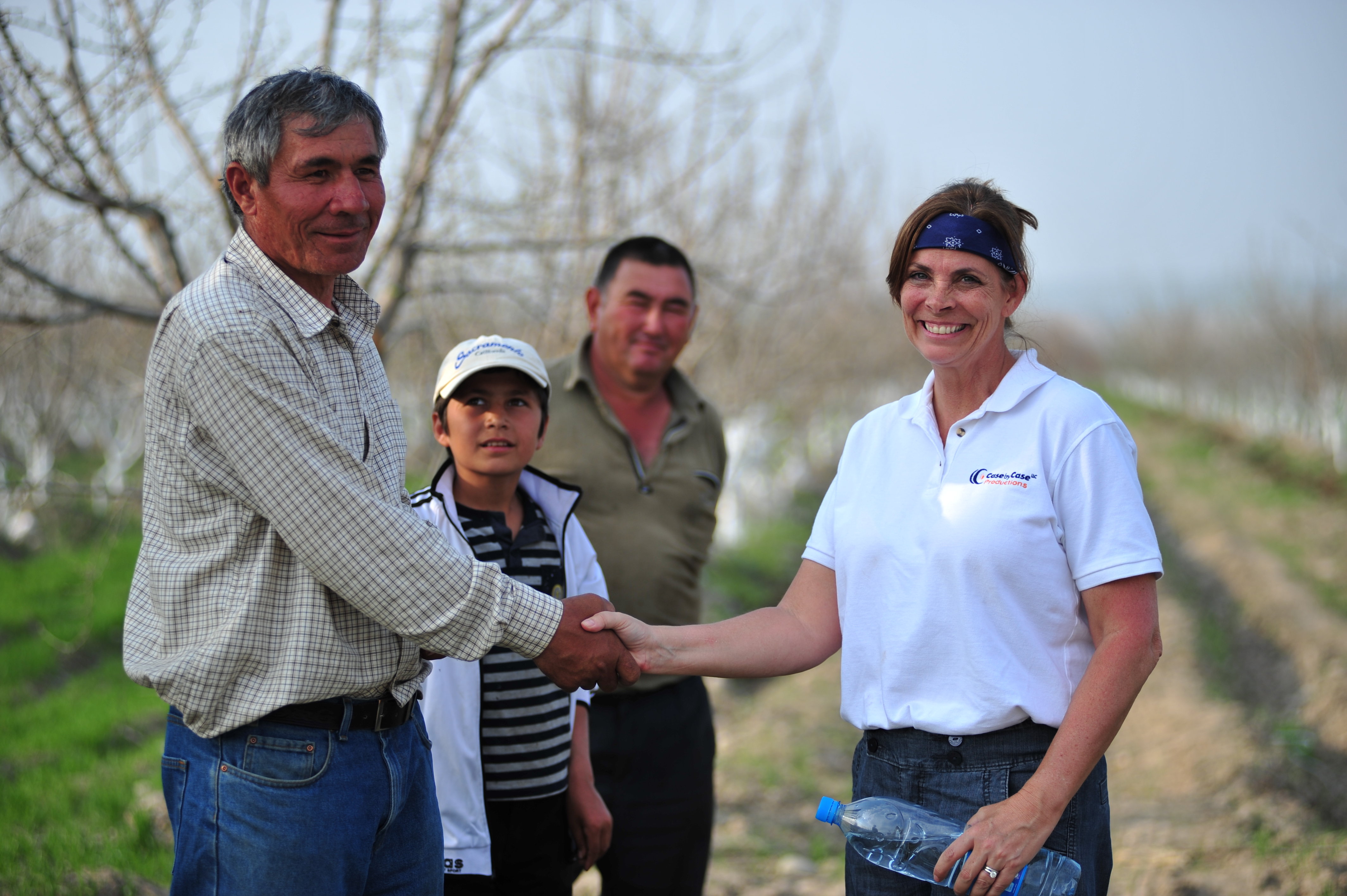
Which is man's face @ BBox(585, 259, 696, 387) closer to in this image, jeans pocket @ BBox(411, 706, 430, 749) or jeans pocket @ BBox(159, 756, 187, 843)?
jeans pocket @ BBox(411, 706, 430, 749)

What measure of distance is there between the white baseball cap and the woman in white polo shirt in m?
0.70

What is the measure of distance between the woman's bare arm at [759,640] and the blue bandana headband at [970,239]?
0.76 meters

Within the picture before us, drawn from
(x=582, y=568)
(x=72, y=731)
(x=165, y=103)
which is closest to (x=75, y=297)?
(x=165, y=103)

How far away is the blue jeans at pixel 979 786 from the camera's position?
6.30 ft

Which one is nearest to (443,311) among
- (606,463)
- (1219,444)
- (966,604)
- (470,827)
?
(606,463)

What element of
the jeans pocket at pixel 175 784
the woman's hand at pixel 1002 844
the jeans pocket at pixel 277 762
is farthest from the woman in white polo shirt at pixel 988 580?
the jeans pocket at pixel 175 784

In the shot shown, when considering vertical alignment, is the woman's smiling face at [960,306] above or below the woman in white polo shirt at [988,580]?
above

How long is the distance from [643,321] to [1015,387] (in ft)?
4.97

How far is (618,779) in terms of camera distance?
9.79 ft

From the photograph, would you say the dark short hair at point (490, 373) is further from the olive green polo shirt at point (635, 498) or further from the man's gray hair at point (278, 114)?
the man's gray hair at point (278, 114)

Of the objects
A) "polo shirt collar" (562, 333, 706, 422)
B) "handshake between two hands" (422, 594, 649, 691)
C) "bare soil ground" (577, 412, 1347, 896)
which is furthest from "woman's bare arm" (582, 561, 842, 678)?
"bare soil ground" (577, 412, 1347, 896)

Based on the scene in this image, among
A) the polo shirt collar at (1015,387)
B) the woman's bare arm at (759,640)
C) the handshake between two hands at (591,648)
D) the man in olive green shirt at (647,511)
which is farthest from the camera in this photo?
the man in olive green shirt at (647,511)

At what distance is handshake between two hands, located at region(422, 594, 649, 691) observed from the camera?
2121mm

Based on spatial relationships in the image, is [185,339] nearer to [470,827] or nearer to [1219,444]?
[470,827]
